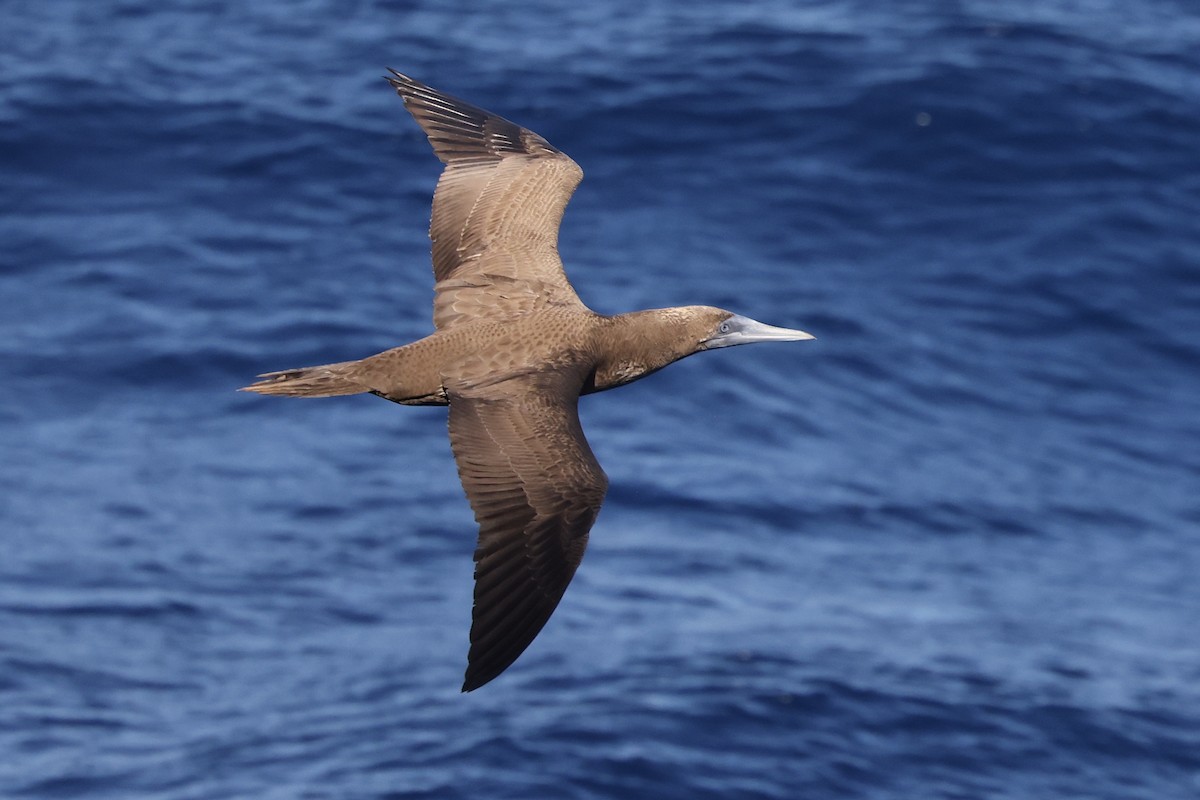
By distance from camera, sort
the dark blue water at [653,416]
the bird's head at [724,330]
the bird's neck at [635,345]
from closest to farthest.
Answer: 1. the bird's neck at [635,345]
2. the bird's head at [724,330]
3. the dark blue water at [653,416]

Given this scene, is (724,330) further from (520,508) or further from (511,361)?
(520,508)

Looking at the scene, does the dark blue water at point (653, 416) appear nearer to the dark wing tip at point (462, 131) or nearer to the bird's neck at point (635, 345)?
the bird's neck at point (635, 345)

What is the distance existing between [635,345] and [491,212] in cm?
160

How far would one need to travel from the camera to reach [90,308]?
17547 mm

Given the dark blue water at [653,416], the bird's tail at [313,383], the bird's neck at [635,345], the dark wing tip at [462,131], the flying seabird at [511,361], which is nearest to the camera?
the flying seabird at [511,361]

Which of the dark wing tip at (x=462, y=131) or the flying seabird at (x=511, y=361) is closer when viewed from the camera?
the flying seabird at (x=511, y=361)

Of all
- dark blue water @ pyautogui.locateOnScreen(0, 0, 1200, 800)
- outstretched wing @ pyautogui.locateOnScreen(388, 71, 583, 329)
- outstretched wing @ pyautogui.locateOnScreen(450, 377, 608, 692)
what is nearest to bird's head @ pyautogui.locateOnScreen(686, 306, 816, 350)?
outstretched wing @ pyautogui.locateOnScreen(388, 71, 583, 329)

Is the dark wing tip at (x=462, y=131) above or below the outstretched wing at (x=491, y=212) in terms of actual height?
Answer: above

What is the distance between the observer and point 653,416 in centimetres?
1762

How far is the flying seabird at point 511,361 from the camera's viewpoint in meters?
8.31

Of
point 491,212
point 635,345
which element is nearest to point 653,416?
point 491,212

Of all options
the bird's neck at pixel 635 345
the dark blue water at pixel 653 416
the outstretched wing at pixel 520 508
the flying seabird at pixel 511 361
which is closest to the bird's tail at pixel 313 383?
the flying seabird at pixel 511 361

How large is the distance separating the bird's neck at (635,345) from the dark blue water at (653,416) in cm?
446

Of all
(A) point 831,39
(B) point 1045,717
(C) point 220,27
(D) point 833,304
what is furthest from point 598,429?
(C) point 220,27
